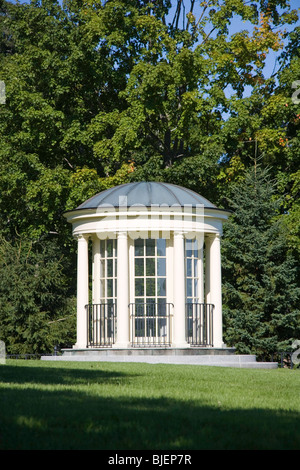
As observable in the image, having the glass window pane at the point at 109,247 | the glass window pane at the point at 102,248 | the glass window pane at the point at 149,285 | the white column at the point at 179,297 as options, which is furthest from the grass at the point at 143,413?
the glass window pane at the point at 102,248

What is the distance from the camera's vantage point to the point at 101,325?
19.5 metres

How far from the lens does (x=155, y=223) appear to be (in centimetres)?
1870

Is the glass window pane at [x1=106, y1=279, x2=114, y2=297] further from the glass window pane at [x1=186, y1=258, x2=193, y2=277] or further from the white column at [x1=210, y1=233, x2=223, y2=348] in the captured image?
the white column at [x1=210, y1=233, x2=223, y2=348]

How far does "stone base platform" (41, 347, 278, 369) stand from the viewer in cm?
1767

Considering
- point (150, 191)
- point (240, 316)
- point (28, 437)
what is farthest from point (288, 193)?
point (28, 437)

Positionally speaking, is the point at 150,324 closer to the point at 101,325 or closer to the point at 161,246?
the point at 101,325

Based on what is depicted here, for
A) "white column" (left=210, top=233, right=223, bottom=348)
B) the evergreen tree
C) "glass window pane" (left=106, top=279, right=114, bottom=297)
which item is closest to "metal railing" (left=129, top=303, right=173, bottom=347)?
"glass window pane" (left=106, top=279, right=114, bottom=297)

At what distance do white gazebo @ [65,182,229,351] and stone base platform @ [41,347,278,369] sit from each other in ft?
0.90

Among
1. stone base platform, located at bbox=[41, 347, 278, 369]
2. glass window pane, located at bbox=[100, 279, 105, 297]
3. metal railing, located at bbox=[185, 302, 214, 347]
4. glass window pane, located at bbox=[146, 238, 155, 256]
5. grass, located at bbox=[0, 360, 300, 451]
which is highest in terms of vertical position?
glass window pane, located at bbox=[146, 238, 155, 256]

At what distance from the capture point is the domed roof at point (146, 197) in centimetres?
1894

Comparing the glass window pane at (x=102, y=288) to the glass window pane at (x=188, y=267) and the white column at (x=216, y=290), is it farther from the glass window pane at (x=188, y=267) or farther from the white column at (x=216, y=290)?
the white column at (x=216, y=290)

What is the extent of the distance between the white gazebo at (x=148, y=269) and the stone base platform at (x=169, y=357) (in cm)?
28
